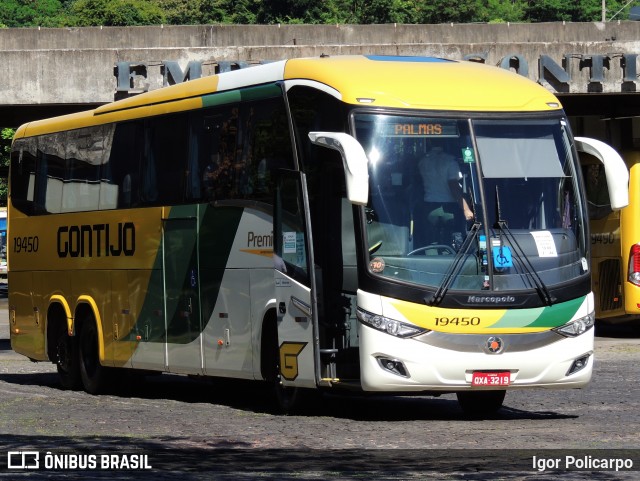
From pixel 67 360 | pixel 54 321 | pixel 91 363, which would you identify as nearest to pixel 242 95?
pixel 91 363

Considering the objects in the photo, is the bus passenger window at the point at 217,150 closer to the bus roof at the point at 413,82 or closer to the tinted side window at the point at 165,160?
the tinted side window at the point at 165,160

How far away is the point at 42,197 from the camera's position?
20.7m

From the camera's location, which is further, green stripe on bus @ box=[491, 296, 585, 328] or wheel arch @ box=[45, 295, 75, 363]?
wheel arch @ box=[45, 295, 75, 363]

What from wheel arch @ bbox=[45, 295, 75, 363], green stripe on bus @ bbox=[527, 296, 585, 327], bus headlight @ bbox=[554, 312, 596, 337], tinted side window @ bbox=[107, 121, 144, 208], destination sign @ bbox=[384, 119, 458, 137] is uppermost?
destination sign @ bbox=[384, 119, 458, 137]

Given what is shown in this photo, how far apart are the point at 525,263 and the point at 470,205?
738 mm

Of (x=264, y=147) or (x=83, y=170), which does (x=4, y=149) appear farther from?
(x=264, y=147)

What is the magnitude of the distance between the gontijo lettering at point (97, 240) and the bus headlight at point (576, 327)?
19.5ft

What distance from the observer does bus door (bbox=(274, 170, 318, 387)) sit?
14.5 metres

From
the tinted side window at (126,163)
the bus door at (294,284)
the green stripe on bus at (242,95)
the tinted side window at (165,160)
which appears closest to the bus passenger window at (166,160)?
the tinted side window at (165,160)

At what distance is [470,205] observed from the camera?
556 inches

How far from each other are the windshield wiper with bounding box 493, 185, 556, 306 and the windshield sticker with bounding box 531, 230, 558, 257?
0.59 ft

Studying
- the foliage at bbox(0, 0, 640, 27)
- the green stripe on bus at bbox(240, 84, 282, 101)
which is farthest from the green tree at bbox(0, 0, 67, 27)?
the green stripe on bus at bbox(240, 84, 282, 101)

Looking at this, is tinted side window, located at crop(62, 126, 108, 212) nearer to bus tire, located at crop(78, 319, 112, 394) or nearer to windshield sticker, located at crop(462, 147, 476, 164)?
bus tire, located at crop(78, 319, 112, 394)

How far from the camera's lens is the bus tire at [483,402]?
50.1ft
